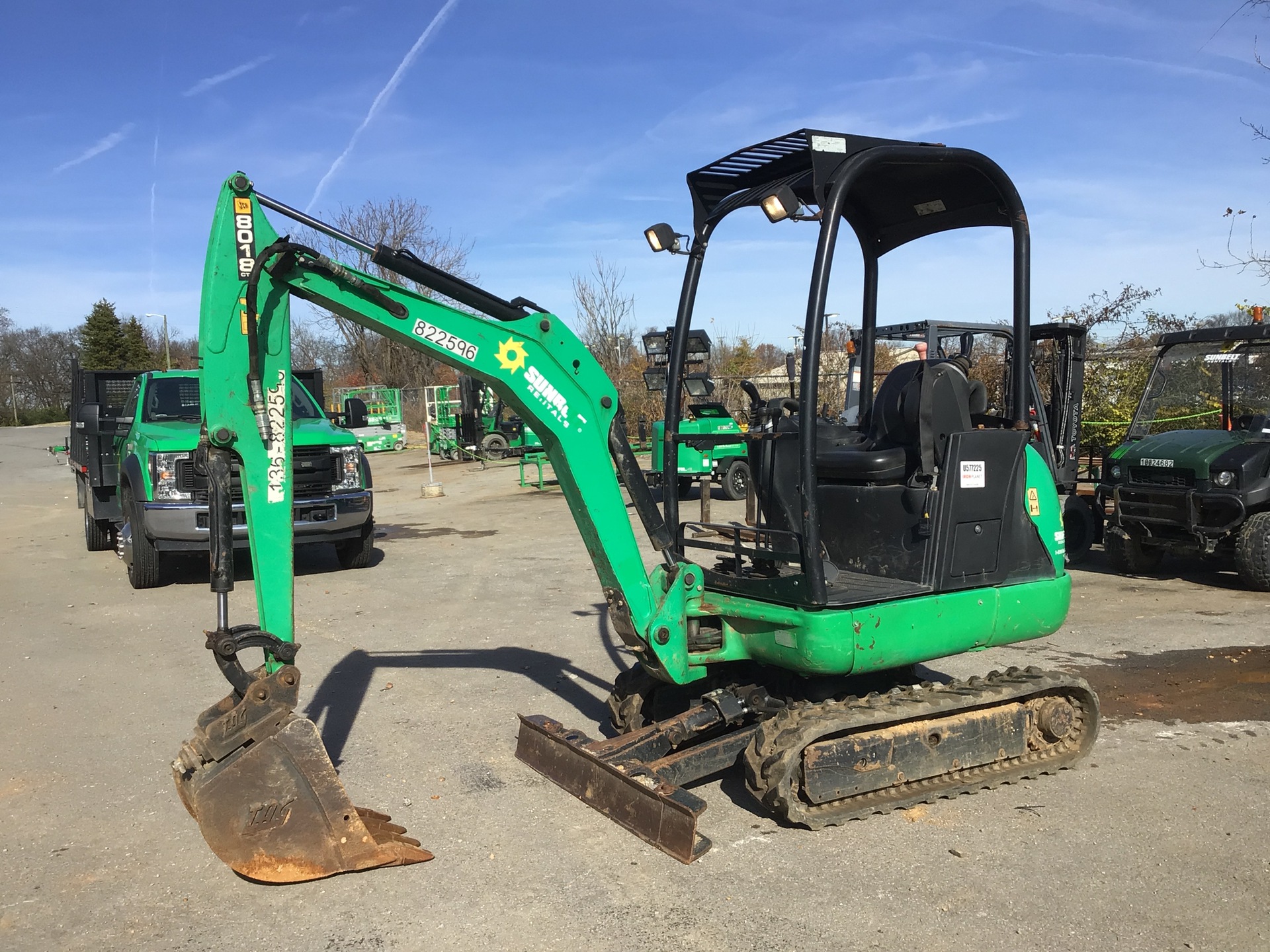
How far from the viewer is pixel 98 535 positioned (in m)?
13.1

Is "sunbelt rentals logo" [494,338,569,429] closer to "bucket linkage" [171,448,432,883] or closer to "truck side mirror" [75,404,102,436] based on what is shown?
"bucket linkage" [171,448,432,883]

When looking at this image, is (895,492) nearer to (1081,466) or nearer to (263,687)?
(263,687)

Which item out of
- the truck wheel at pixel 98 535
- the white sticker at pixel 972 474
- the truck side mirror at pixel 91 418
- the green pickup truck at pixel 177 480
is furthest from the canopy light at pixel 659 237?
the truck wheel at pixel 98 535

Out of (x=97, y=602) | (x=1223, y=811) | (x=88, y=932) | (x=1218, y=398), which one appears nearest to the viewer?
(x=88, y=932)

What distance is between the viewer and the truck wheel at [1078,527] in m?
11.2

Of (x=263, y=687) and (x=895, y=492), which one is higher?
(x=895, y=492)

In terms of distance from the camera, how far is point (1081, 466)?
58.0ft

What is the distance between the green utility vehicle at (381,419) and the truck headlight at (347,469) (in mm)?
20390

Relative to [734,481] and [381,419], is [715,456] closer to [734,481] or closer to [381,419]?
[734,481]

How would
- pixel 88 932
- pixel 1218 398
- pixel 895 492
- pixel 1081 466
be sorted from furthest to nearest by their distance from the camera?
pixel 1081 466
pixel 1218 398
pixel 895 492
pixel 88 932

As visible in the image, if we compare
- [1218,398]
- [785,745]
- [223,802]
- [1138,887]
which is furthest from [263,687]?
[1218,398]

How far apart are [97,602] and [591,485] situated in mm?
7167

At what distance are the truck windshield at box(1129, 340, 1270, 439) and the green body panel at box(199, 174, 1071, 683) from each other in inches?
259

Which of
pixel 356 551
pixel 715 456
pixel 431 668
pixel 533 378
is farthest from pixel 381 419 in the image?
pixel 533 378
